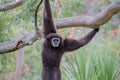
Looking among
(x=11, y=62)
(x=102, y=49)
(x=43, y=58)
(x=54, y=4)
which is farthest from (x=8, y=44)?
(x=11, y=62)

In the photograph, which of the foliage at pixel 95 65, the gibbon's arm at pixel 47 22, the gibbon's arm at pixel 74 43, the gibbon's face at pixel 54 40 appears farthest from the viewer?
the gibbon's arm at pixel 74 43

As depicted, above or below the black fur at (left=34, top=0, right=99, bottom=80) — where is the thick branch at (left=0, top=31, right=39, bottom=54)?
above

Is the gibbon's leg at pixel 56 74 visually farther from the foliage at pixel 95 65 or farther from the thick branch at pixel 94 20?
the thick branch at pixel 94 20

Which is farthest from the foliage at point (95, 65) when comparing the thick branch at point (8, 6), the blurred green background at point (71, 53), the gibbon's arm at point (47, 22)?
the thick branch at point (8, 6)

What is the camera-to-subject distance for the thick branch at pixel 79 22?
5.16 meters

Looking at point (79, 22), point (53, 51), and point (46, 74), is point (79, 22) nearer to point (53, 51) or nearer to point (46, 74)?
point (53, 51)

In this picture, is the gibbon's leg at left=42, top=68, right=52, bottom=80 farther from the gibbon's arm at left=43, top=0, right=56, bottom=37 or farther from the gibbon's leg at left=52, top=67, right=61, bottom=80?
the gibbon's arm at left=43, top=0, right=56, bottom=37

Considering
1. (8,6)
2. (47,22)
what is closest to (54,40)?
(47,22)

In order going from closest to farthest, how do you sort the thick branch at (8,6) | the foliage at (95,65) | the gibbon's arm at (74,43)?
the foliage at (95,65)
the gibbon's arm at (74,43)
the thick branch at (8,6)

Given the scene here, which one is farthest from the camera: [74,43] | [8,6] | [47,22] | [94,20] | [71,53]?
[71,53]

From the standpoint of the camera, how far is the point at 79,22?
5.79 meters

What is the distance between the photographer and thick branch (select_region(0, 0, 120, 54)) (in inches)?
203

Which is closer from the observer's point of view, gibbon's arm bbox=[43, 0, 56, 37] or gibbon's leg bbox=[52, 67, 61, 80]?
gibbon's arm bbox=[43, 0, 56, 37]

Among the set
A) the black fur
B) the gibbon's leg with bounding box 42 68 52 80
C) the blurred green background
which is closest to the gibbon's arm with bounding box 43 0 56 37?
the black fur
